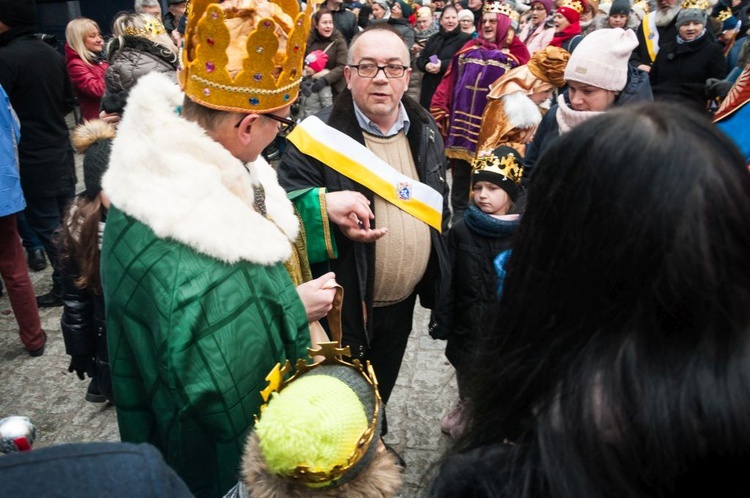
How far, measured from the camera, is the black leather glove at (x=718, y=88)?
5.40 meters

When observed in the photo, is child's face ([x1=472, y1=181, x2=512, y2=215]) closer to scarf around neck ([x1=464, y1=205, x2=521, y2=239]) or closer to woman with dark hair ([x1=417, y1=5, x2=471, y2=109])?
scarf around neck ([x1=464, y1=205, x2=521, y2=239])

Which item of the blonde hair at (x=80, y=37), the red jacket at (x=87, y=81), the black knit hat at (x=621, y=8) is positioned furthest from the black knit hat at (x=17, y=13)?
the black knit hat at (x=621, y=8)

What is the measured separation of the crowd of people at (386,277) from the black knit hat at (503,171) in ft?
0.05

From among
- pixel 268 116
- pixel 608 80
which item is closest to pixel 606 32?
pixel 608 80

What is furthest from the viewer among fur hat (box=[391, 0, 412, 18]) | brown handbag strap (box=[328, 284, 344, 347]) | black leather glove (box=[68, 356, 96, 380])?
fur hat (box=[391, 0, 412, 18])

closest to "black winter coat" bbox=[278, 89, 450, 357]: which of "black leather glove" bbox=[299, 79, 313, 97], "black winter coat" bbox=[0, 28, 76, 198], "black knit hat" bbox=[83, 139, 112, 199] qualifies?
"black knit hat" bbox=[83, 139, 112, 199]

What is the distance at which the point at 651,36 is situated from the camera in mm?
7734

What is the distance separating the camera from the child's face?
3.15 meters

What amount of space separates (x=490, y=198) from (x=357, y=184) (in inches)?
33.8

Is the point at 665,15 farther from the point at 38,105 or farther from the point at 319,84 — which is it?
the point at 38,105

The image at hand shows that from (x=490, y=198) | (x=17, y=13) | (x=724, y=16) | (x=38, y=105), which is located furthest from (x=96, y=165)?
(x=724, y=16)

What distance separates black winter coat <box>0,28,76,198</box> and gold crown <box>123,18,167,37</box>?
1.01 metres

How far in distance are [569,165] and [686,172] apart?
0.57ft

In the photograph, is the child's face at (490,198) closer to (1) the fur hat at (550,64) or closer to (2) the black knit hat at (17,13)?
(1) the fur hat at (550,64)
